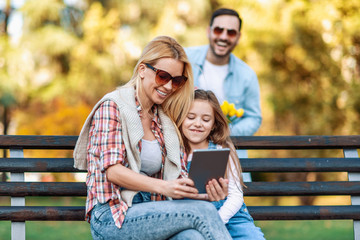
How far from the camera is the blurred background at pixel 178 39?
948 centimetres

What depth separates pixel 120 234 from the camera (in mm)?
2455

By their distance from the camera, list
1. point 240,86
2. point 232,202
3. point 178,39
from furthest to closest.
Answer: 1. point 178,39
2. point 240,86
3. point 232,202

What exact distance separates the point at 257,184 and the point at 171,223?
1.03 m

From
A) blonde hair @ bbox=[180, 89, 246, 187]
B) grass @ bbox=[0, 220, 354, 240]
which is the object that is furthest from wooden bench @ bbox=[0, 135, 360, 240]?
grass @ bbox=[0, 220, 354, 240]

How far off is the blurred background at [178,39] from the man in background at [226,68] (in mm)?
4846

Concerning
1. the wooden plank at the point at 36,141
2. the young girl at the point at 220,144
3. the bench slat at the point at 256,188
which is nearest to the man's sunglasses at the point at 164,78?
the young girl at the point at 220,144

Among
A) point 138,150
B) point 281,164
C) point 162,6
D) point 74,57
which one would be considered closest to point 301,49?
point 162,6

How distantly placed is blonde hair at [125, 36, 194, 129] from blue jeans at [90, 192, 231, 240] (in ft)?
2.22

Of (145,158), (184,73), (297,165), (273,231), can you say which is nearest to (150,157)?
(145,158)

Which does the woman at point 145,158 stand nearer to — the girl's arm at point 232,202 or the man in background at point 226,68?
the girl's arm at point 232,202

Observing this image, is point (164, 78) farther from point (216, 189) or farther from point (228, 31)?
point (228, 31)

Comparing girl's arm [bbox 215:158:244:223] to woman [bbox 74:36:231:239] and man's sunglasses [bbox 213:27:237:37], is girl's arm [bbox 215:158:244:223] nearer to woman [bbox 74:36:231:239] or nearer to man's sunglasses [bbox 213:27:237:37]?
woman [bbox 74:36:231:239]

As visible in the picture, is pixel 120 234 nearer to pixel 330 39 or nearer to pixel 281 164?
pixel 281 164

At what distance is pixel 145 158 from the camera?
2.76 m
